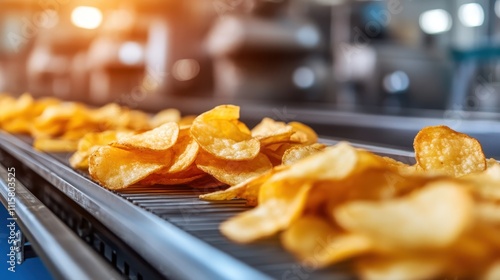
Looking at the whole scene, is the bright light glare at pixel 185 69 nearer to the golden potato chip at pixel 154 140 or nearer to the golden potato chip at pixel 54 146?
the golden potato chip at pixel 54 146

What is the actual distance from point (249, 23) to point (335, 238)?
167 inches

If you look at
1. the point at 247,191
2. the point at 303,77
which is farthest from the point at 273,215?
the point at 303,77

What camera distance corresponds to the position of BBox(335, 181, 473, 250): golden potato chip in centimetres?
55

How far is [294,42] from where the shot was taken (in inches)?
200

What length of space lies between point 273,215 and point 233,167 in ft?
1.40

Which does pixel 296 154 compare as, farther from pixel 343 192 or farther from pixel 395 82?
pixel 395 82

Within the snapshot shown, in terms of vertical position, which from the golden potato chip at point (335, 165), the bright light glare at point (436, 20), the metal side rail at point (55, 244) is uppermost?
the bright light glare at point (436, 20)

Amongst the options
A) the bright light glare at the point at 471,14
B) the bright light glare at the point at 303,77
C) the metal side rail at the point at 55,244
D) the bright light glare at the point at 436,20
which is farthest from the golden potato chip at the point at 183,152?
the bright light glare at the point at 436,20

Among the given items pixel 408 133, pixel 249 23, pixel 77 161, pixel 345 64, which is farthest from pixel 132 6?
pixel 77 161

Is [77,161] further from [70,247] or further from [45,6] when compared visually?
[45,6]

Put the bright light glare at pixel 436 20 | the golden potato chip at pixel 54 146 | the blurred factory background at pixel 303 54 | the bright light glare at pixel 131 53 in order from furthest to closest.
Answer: the bright light glare at pixel 436 20, the bright light glare at pixel 131 53, the blurred factory background at pixel 303 54, the golden potato chip at pixel 54 146

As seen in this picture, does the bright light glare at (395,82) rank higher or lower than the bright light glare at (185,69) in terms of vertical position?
lower

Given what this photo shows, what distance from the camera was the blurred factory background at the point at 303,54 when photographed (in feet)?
16.4

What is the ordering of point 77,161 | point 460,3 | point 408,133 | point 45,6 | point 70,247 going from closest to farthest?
point 70,247, point 77,161, point 408,133, point 460,3, point 45,6
